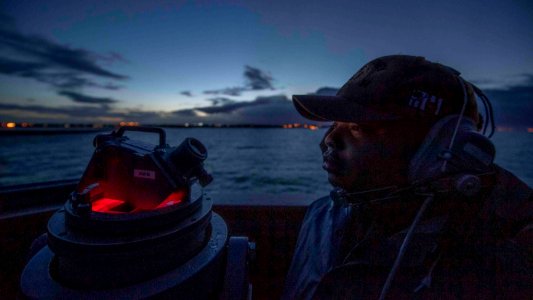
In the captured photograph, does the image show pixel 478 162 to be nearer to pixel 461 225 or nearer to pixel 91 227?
pixel 461 225

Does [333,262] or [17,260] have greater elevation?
[333,262]

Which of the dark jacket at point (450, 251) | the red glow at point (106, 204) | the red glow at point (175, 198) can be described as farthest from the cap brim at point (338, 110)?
the red glow at point (106, 204)

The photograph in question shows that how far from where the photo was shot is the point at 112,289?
0.95 metres

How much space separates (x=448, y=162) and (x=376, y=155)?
0.27 m

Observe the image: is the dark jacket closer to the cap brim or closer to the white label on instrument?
the cap brim

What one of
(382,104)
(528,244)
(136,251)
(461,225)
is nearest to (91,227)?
(136,251)

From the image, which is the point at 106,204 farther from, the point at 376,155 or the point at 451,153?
the point at 451,153

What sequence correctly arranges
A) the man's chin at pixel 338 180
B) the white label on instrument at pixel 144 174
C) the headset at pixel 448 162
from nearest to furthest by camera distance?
1. the headset at pixel 448 162
2. the white label on instrument at pixel 144 174
3. the man's chin at pixel 338 180

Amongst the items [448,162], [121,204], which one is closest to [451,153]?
[448,162]

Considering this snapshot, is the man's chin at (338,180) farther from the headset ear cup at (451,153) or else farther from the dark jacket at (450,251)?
the headset ear cup at (451,153)

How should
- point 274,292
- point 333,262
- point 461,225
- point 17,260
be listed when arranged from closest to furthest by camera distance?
1. point 461,225
2. point 333,262
3. point 17,260
4. point 274,292

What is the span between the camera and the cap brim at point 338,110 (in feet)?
3.84

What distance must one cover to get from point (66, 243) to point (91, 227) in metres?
0.09

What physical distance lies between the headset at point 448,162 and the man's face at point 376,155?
0.22 ft
